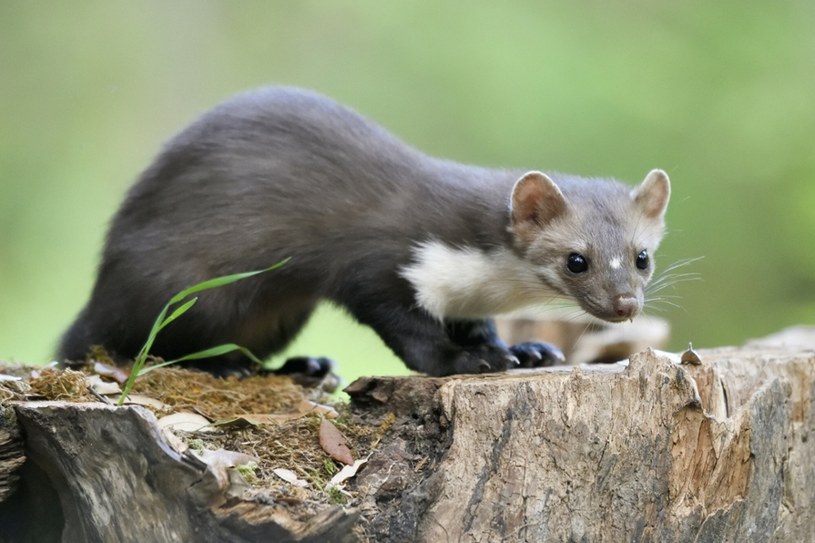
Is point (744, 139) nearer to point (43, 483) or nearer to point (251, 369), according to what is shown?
point (251, 369)

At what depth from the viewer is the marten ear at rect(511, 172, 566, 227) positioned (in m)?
4.55

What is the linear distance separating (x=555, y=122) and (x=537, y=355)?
6216 millimetres

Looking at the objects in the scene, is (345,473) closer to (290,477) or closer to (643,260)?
(290,477)

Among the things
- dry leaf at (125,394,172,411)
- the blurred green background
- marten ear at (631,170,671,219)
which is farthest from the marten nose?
the blurred green background

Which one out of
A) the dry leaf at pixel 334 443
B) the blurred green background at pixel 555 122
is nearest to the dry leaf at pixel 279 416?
the dry leaf at pixel 334 443

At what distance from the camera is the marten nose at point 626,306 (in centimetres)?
429

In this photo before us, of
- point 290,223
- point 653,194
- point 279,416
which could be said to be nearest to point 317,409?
point 279,416

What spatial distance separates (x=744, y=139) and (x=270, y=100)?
22.2 feet

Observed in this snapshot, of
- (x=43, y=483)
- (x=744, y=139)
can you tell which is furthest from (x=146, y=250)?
(x=744, y=139)

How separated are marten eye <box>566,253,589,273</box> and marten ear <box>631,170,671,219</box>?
1.60 feet

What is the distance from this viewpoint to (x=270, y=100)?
5375mm

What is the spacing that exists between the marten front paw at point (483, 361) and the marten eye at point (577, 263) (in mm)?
531

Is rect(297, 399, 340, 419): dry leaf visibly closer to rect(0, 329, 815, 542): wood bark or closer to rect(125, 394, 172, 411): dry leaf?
rect(0, 329, 815, 542): wood bark

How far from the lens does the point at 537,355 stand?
500 cm
